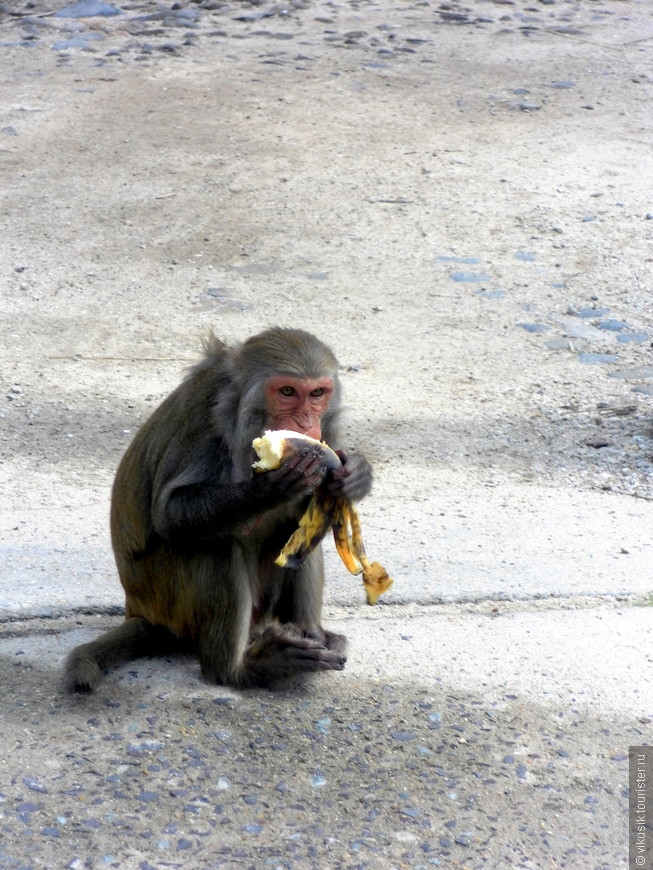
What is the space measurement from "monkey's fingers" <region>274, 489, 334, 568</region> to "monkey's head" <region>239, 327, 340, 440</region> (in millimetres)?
251

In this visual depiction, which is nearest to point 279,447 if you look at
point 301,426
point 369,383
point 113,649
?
point 301,426

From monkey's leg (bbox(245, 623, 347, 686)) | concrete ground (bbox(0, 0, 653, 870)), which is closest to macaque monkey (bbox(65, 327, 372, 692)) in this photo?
monkey's leg (bbox(245, 623, 347, 686))

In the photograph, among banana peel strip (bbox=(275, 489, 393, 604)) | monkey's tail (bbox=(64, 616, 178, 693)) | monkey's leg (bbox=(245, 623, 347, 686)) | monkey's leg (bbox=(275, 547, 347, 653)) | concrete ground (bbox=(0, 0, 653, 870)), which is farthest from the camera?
monkey's leg (bbox=(275, 547, 347, 653))

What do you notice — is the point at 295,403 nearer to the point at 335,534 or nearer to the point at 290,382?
the point at 290,382

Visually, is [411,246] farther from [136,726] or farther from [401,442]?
[136,726]

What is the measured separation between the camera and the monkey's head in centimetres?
382

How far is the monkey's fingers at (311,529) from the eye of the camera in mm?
3883

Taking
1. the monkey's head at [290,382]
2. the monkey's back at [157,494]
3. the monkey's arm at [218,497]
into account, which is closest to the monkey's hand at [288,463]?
the monkey's arm at [218,497]

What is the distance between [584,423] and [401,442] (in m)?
1.07

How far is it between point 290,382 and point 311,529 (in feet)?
1.73

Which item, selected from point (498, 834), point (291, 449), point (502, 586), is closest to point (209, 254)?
point (502, 586)

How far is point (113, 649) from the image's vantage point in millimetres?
→ 3992

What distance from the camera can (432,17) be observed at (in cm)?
1301

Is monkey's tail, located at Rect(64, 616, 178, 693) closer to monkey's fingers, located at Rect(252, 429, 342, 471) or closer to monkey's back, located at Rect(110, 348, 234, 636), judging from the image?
monkey's back, located at Rect(110, 348, 234, 636)
